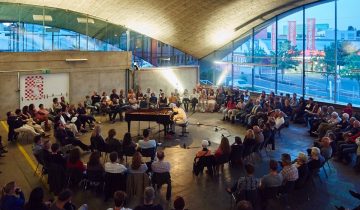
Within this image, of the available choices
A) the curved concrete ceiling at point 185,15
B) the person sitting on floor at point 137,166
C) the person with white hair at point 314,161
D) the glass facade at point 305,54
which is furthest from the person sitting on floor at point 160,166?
the glass facade at point 305,54

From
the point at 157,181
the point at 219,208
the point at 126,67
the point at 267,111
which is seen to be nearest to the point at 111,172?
the point at 157,181

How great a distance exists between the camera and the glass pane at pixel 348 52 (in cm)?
1623

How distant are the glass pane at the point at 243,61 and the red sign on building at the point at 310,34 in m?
3.89

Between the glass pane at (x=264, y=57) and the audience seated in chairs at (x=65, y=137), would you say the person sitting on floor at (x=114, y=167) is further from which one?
the glass pane at (x=264, y=57)

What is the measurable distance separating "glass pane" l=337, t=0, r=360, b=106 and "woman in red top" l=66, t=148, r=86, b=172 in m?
12.9

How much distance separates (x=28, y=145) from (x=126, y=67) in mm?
8716

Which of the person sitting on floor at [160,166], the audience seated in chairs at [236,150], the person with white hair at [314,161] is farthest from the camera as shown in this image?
the audience seated in chairs at [236,150]

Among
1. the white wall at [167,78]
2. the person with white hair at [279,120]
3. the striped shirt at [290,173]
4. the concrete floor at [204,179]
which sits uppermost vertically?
the white wall at [167,78]

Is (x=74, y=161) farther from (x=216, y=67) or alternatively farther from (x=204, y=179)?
(x=216, y=67)

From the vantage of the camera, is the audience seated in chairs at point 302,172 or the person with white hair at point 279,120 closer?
the audience seated in chairs at point 302,172

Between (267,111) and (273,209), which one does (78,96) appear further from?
(273,209)

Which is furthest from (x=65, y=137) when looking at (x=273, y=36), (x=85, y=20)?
(x=273, y=36)

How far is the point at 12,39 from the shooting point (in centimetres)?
1558

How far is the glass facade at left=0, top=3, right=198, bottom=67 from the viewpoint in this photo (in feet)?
51.8
